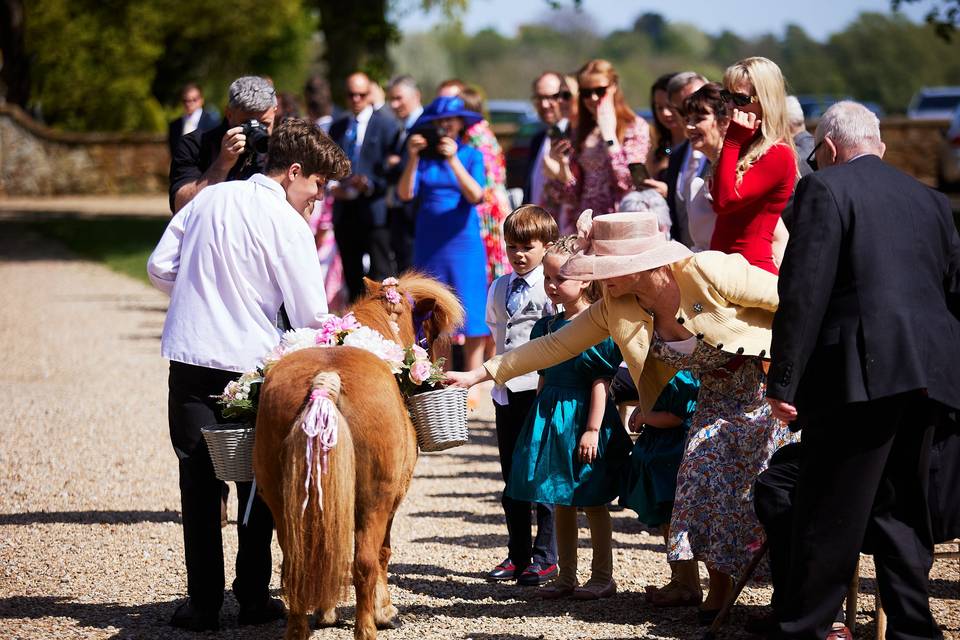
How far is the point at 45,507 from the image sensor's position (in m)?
7.14

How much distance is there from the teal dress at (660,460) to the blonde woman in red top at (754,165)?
0.85 meters

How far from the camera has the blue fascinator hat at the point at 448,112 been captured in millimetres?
8922

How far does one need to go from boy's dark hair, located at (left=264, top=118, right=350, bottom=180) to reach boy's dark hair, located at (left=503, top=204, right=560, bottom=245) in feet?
3.48

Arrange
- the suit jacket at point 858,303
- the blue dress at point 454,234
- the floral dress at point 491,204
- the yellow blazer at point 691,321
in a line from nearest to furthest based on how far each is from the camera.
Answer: the suit jacket at point 858,303 → the yellow blazer at point 691,321 → the blue dress at point 454,234 → the floral dress at point 491,204

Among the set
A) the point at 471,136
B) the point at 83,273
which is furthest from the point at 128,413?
the point at 83,273

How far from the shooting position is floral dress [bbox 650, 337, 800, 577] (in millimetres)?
4758

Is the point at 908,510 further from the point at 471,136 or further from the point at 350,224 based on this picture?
the point at 350,224

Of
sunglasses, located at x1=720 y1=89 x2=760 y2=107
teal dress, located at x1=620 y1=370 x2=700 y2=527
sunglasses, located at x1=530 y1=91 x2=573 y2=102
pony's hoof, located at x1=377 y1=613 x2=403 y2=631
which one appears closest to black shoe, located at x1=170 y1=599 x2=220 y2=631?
pony's hoof, located at x1=377 y1=613 x2=403 y2=631

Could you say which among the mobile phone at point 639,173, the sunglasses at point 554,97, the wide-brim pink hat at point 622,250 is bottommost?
the wide-brim pink hat at point 622,250

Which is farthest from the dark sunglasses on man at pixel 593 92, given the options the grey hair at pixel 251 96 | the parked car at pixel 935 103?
the parked car at pixel 935 103

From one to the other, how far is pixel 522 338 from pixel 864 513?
210cm

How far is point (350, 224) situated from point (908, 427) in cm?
757

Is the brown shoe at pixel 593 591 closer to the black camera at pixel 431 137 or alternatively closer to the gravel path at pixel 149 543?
the gravel path at pixel 149 543

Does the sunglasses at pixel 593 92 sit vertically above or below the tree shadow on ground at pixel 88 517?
above
